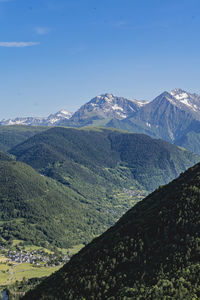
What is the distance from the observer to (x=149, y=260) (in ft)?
376

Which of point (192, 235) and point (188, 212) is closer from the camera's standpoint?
point (192, 235)

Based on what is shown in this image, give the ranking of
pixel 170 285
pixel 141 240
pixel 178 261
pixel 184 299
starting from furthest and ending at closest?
pixel 141 240, pixel 178 261, pixel 170 285, pixel 184 299

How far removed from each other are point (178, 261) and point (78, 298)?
37.2m

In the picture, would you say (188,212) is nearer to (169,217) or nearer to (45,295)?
(169,217)

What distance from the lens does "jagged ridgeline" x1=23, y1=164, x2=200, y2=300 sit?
331 feet

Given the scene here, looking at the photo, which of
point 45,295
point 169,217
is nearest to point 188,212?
point 169,217

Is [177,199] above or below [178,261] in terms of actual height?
above

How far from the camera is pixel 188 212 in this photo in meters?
124

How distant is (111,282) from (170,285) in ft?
81.9

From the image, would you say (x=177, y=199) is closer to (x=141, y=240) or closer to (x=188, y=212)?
(x=188, y=212)

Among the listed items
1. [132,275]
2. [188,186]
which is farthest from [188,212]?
[132,275]

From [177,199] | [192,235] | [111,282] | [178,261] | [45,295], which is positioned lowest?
[45,295]

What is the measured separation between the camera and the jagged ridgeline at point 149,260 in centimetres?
10075

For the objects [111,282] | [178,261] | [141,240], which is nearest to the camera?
[178,261]
